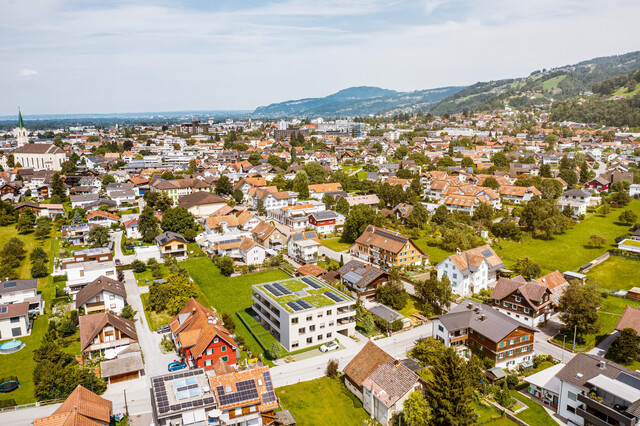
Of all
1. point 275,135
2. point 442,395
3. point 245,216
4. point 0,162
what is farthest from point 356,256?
point 275,135

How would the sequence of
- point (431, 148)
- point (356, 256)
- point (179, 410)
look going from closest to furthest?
point (179, 410) → point (356, 256) → point (431, 148)

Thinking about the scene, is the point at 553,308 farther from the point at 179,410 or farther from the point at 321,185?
the point at 321,185

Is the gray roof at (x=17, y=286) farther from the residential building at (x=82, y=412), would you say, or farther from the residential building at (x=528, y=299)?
the residential building at (x=528, y=299)

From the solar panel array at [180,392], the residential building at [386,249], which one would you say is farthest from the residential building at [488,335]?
the solar panel array at [180,392]

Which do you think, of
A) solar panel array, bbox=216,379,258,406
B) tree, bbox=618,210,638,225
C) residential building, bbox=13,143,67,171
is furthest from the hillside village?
residential building, bbox=13,143,67,171

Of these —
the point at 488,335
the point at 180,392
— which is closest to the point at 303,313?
the point at 180,392

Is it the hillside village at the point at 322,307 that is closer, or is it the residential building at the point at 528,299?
the hillside village at the point at 322,307

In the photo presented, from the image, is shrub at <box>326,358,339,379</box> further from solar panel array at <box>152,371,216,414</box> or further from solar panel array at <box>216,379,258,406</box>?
solar panel array at <box>152,371,216,414</box>
